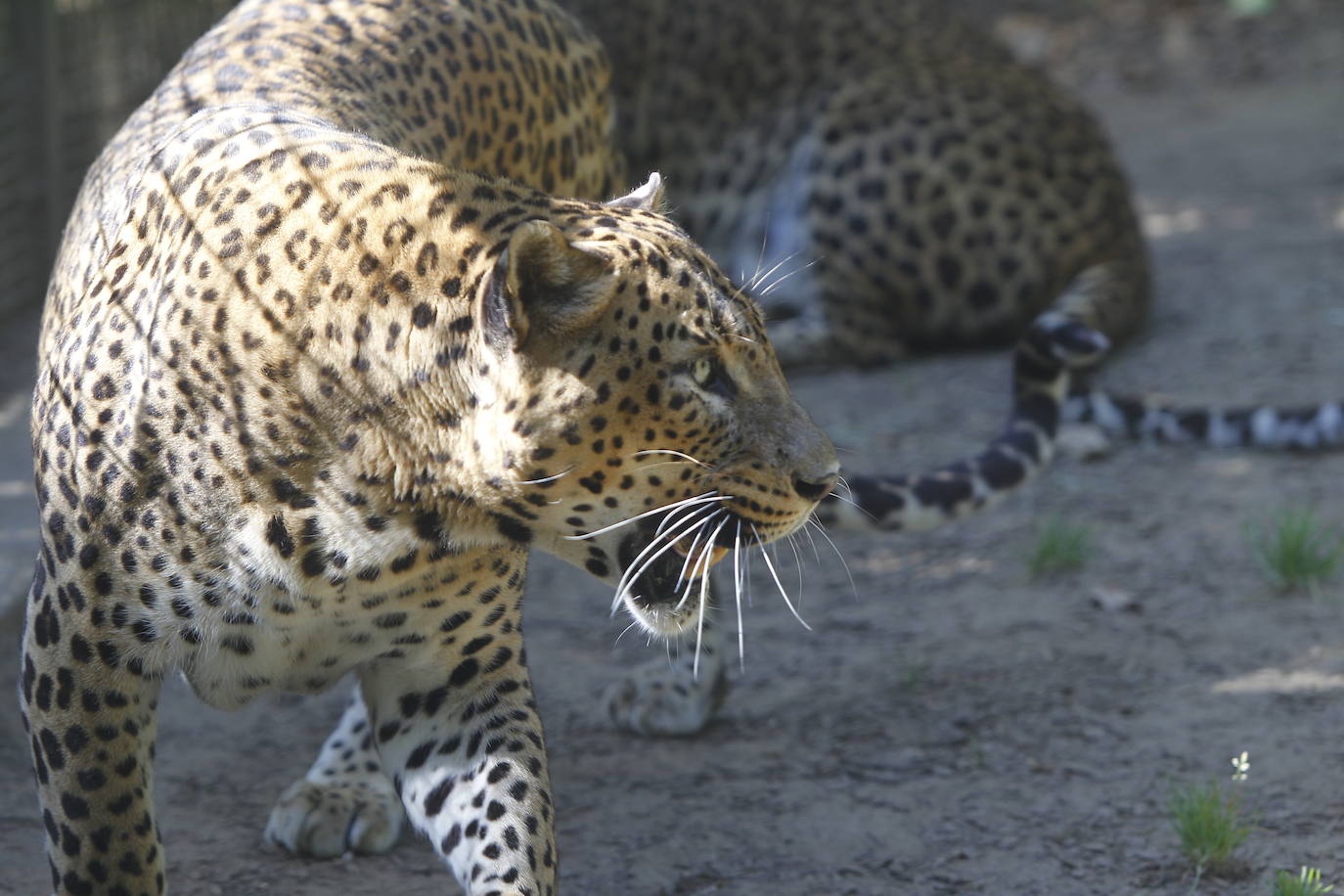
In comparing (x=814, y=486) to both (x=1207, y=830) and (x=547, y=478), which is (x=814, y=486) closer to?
(x=547, y=478)

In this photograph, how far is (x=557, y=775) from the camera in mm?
4016

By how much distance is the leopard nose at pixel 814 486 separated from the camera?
107 inches

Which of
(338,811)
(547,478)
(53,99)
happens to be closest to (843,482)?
(547,478)

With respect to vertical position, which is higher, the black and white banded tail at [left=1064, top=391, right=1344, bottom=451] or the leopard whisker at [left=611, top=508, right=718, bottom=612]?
the leopard whisker at [left=611, top=508, right=718, bottom=612]

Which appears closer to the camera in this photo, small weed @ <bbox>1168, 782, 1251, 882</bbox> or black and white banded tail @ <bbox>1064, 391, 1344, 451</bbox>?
small weed @ <bbox>1168, 782, 1251, 882</bbox>

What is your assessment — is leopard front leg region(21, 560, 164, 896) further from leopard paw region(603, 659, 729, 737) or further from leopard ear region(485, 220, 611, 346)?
leopard paw region(603, 659, 729, 737)

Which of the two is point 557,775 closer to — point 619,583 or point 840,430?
point 619,583

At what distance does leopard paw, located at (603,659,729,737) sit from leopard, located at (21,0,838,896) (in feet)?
3.50

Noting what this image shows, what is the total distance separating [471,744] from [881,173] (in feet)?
14.6

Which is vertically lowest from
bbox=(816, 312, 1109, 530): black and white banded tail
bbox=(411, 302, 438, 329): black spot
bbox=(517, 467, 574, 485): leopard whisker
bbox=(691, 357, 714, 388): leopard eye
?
bbox=(816, 312, 1109, 530): black and white banded tail

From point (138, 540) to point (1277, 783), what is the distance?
98.7 inches

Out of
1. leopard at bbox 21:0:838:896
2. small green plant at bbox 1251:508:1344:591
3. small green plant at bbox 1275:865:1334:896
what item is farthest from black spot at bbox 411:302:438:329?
small green plant at bbox 1251:508:1344:591

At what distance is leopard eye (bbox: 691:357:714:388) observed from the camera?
261 centimetres

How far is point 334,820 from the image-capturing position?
3.60 metres
